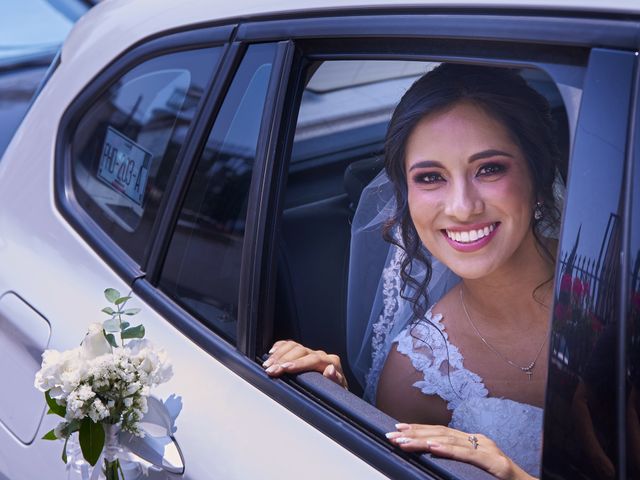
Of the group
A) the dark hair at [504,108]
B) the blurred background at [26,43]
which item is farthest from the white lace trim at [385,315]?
the blurred background at [26,43]

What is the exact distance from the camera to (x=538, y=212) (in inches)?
75.3

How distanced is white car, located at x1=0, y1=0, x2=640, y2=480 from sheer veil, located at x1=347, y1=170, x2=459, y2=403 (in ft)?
0.14

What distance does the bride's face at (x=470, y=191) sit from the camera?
1901 millimetres

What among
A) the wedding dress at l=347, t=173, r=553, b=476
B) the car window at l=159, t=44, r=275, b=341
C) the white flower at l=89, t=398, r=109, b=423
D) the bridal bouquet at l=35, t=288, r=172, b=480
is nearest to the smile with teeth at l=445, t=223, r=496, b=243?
the wedding dress at l=347, t=173, r=553, b=476

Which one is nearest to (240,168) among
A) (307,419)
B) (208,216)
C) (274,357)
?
(208,216)

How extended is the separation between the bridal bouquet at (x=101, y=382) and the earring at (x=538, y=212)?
0.74m

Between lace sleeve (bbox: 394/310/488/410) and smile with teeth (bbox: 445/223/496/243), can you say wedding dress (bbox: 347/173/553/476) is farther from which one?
smile with teeth (bbox: 445/223/496/243)

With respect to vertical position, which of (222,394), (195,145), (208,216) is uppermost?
(195,145)

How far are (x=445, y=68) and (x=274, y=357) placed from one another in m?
0.63

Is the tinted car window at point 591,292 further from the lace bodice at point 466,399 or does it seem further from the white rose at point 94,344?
the white rose at point 94,344

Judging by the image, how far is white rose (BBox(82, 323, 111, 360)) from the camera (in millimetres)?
1884

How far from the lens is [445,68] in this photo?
1918 mm

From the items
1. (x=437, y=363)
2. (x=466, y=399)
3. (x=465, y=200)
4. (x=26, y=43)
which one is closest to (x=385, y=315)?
(x=437, y=363)

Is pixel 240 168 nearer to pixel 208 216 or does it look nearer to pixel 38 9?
pixel 208 216
